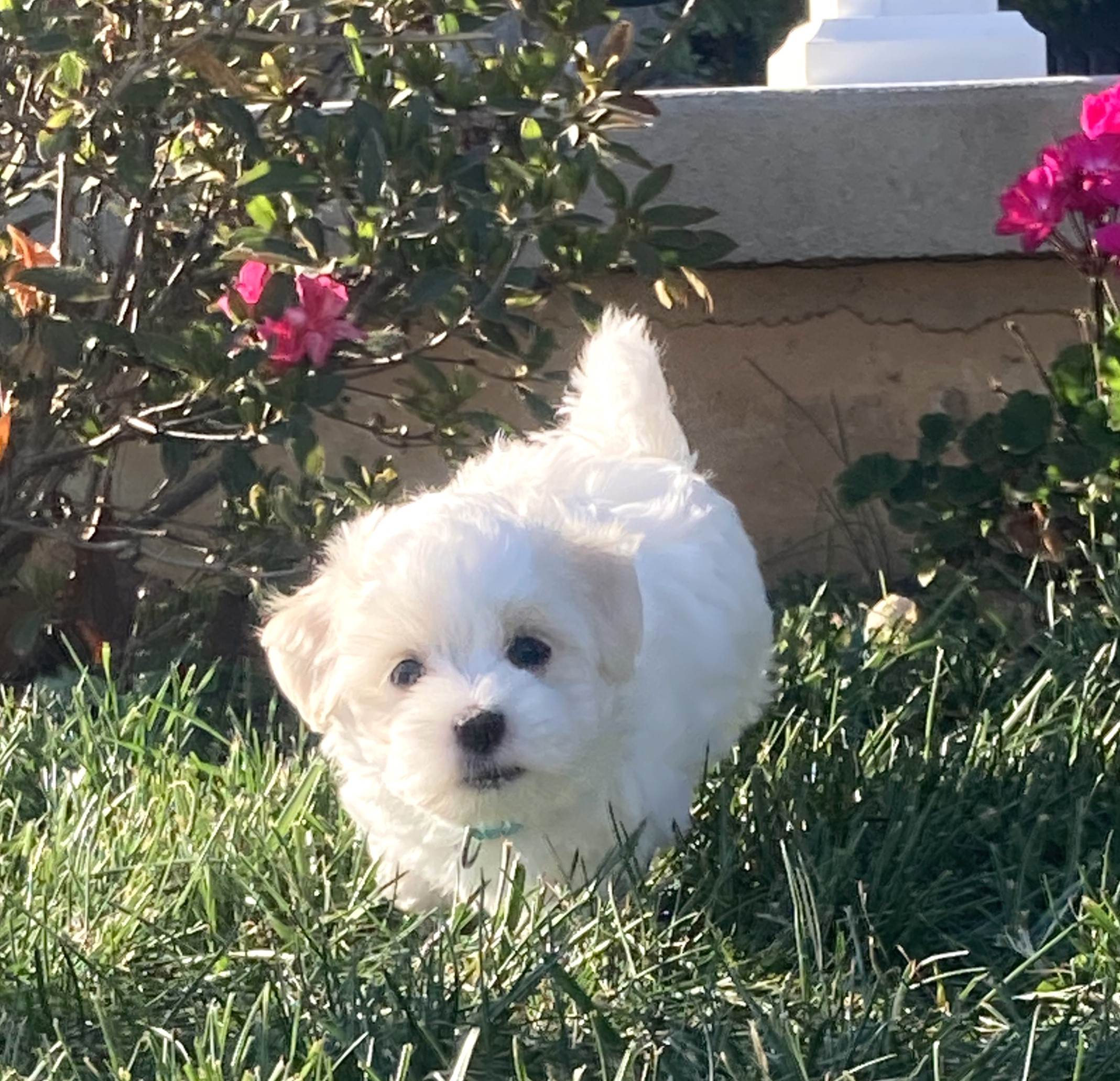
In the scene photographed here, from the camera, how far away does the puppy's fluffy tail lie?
10.9 feet

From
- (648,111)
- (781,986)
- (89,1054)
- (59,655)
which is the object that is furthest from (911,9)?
(89,1054)

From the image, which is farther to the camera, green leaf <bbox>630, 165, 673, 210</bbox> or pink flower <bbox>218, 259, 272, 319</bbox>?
green leaf <bbox>630, 165, 673, 210</bbox>

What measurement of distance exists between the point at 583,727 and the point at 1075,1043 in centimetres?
76

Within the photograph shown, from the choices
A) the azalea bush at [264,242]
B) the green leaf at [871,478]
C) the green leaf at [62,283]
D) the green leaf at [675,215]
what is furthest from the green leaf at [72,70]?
the green leaf at [871,478]

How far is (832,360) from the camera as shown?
4.38 m

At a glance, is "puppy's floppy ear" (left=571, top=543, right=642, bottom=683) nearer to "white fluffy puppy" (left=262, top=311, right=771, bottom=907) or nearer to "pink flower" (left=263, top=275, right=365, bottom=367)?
"white fluffy puppy" (left=262, top=311, right=771, bottom=907)

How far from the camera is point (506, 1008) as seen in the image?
2.19 m

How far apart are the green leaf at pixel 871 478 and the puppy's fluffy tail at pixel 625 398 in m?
0.53

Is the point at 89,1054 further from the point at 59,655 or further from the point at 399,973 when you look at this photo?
the point at 59,655

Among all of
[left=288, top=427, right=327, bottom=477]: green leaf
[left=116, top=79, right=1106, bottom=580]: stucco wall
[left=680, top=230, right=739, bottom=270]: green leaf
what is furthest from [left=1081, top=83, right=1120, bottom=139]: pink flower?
[left=288, top=427, right=327, bottom=477]: green leaf

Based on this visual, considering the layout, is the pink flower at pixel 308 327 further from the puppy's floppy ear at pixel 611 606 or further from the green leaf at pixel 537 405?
the puppy's floppy ear at pixel 611 606

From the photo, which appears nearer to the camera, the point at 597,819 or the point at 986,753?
the point at 597,819

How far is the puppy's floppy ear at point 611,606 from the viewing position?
2.58 metres

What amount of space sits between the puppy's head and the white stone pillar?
2.30 metres
